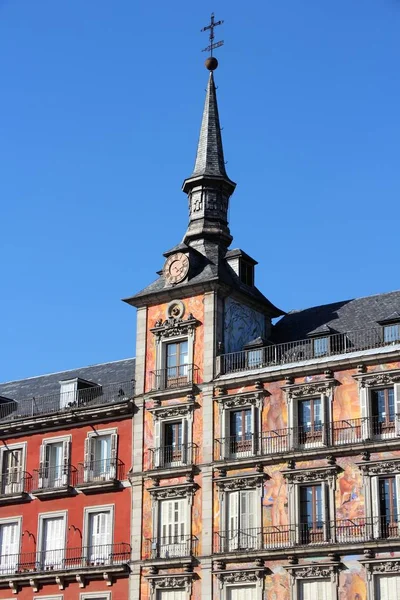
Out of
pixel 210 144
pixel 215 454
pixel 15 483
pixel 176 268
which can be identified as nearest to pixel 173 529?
pixel 215 454

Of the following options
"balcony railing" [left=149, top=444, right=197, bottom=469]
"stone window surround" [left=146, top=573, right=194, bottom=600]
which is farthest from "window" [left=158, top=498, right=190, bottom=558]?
"balcony railing" [left=149, top=444, right=197, bottom=469]

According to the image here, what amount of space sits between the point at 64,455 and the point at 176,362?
7.94 meters

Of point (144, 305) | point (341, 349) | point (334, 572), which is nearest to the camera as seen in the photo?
point (334, 572)

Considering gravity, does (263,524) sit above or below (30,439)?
below

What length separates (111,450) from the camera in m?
60.2

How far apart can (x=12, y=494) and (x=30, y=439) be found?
122 inches

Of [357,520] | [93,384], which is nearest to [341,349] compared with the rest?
[357,520]

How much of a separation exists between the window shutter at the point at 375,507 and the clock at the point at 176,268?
1531cm

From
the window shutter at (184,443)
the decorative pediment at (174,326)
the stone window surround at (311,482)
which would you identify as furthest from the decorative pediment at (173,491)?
the decorative pediment at (174,326)

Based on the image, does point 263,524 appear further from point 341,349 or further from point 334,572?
point 341,349

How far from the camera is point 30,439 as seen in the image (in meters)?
63.5

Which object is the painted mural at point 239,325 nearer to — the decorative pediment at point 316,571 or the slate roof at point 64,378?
the slate roof at point 64,378

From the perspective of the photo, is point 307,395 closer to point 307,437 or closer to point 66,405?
point 307,437

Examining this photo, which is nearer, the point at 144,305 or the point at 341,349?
the point at 341,349
